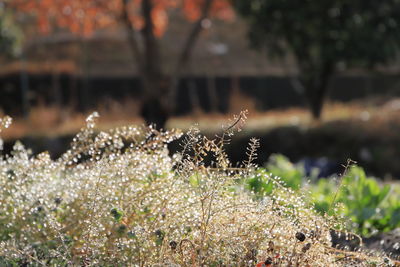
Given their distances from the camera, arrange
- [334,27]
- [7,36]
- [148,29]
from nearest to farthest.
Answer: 1. [334,27]
2. [148,29]
3. [7,36]

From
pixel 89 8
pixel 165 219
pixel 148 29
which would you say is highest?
pixel 89 8

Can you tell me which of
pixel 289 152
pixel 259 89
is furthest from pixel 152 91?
pixel 259 89

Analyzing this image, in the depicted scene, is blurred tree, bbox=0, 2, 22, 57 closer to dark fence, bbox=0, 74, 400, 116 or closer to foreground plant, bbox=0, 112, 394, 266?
dark fence, bbox=0, 74, 400, 116

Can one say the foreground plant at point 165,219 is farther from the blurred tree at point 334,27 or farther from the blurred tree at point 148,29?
the blurred tree at point 334,27

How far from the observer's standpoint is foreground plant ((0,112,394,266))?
2.16 m

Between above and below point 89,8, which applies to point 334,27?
below

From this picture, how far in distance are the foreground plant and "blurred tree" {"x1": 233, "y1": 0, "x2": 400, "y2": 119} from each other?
29.0ft

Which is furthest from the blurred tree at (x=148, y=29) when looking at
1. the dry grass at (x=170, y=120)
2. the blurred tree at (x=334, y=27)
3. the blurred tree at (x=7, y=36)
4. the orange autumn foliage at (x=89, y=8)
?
the blurred tree at (x=334, y=27)

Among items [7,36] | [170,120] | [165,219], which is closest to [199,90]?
[170,120]

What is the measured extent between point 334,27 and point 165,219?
9356 mm

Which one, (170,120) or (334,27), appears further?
(170,120)

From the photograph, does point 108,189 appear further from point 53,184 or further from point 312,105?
point 312,105

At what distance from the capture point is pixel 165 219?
239 cm

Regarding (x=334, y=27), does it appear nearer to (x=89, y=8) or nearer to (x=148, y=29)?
(x=148, y=29)
